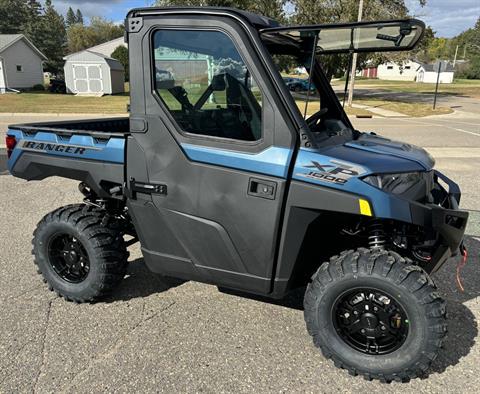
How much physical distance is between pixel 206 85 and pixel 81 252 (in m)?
1.73

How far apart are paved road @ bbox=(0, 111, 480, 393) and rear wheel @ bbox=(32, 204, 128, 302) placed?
0.16 meters

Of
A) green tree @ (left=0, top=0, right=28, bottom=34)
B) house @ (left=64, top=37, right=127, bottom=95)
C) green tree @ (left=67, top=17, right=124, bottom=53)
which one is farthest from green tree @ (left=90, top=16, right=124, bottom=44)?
house @ (left=64, top=37, right=127, bottom=95)

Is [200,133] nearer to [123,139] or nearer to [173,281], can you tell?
[123,139]

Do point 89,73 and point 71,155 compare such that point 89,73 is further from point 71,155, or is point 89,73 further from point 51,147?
point 71,155

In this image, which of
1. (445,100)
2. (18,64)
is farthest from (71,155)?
(18,64)

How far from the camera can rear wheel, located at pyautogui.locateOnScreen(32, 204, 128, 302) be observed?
3.42 metres

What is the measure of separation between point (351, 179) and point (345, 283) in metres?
0.64

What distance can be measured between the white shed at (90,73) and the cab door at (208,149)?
34.1m

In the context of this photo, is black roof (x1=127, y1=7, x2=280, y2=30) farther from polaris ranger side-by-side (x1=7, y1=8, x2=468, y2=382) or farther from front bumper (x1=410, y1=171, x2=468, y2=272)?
front bumper (x1=410, y1=171, x2=468, y2=272)

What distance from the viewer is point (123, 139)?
3115mm

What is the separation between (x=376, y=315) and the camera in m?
2.70

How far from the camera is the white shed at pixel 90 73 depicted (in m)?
34.5

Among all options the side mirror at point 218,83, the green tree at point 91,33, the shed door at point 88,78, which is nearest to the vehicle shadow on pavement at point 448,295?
the side mirror at point 218,83

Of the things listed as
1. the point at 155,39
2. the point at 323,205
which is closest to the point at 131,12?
the point at 155,39
